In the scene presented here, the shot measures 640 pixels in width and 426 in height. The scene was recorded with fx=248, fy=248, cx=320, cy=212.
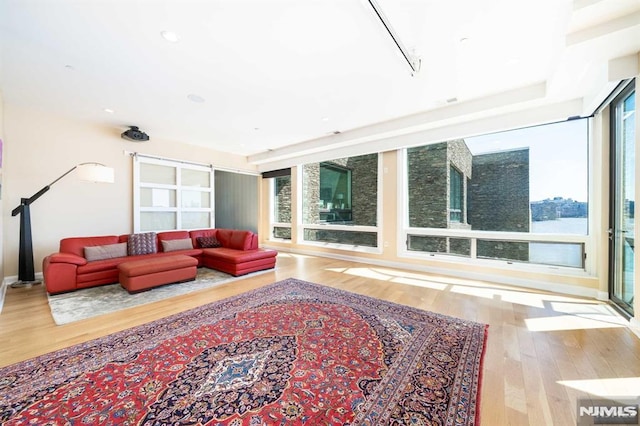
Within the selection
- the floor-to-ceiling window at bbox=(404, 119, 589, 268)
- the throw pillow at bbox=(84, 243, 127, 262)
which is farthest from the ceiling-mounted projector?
the floor-to-ceiling window at bbox=(404, 119, 589, 268)

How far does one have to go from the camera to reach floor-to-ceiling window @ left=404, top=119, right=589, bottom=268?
3785mm

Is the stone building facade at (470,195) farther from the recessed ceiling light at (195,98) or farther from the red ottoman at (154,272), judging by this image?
the red ottoman at (154,272)

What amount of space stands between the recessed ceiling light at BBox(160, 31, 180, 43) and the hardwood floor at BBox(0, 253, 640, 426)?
2959 mm

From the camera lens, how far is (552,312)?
2.95m

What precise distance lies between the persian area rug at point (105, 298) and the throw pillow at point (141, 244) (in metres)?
0.78

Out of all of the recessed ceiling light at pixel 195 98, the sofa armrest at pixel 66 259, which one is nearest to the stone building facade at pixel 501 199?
the recessed ceiling light at pixel 195 98

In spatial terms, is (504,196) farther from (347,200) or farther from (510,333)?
(347,200)

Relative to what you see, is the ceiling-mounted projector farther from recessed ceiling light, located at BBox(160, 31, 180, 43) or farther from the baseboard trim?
the baseboard trim

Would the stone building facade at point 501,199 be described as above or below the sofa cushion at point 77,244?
above

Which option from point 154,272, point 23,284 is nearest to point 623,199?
point 154,272

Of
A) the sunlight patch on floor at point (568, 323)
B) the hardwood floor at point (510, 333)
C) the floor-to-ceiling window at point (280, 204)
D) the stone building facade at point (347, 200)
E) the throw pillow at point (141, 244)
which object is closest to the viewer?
the hardwood floor at point (510, 333)

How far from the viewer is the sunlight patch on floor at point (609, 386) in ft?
5.39

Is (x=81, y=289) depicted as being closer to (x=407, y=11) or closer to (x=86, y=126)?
(x=86, y=126)

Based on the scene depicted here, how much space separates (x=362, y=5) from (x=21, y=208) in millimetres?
5579
